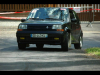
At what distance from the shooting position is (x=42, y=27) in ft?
45.3

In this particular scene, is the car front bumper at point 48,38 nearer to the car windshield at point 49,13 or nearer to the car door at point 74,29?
the car windshield at point 49,13

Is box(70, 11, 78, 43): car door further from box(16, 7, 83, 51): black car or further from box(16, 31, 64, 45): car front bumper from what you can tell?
box(16, 31, 64, 45): car front bumper

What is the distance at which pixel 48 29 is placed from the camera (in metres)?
13.8

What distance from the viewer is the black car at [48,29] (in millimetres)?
13664

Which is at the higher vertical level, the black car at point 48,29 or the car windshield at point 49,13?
the car windshield at point 49,13

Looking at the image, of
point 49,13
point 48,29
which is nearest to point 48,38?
point 48,29

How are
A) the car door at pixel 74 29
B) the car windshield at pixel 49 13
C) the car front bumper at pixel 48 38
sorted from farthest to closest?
1. the car door at pixel 74 29
2. the car windshield at pixel 49 13
3. the car front bumper at pixel 48 38

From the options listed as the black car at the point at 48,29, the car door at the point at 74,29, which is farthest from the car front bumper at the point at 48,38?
the car door at the point at 74,29

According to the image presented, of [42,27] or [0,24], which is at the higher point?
[42,27]

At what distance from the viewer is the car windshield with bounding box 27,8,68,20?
14707 mm

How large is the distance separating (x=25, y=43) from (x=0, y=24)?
66.9 ft

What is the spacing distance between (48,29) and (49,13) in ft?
3.94

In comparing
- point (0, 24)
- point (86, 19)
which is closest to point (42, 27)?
point (0, 24)
